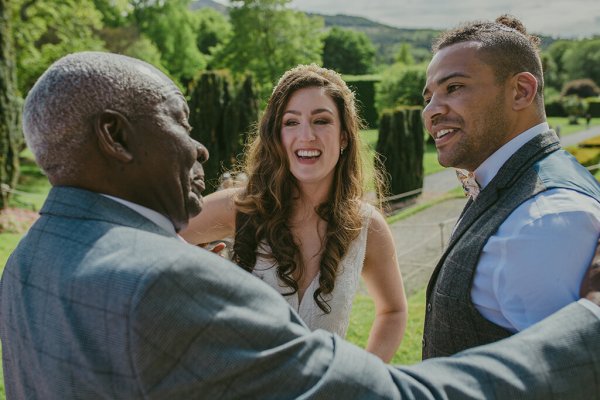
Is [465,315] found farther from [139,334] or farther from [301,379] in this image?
[139,334]

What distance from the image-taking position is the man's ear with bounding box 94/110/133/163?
4.45 ft

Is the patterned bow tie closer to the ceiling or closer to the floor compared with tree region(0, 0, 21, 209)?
closer to the ceiling

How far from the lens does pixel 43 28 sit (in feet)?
65.3

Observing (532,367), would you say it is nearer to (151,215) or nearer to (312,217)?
(151,215)

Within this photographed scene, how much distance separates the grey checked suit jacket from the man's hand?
199 millimetres

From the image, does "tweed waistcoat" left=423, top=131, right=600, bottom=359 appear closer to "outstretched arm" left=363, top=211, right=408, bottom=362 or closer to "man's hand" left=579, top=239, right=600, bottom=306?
"man's hand" left=579, top=239, right=600, bottom=306

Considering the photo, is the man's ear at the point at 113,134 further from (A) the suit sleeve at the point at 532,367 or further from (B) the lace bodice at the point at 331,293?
(B) the lace bodice at the point at 331,293

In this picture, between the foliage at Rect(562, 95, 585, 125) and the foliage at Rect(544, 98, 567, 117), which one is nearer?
the foliage at Rect(562, 95, 585, 125)

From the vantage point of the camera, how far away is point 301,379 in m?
1.19

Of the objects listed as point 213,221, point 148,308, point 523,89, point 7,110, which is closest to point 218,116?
point 7,110

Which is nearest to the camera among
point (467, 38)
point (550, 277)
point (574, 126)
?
point (550, 277)

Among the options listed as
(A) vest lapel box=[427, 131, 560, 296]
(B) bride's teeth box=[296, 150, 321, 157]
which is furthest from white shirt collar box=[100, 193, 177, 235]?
(B) bride's teeth box=[296, 150, 321, 157]

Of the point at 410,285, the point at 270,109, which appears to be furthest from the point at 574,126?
the point at 270,109

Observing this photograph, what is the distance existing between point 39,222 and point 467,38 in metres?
1.76
